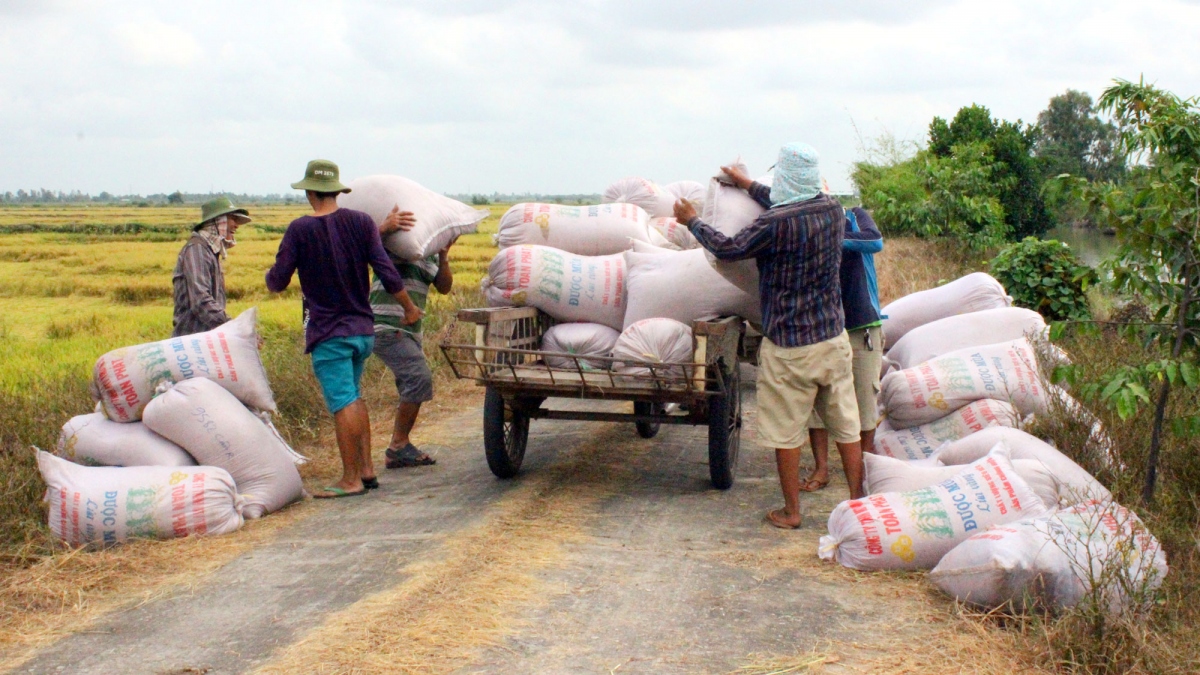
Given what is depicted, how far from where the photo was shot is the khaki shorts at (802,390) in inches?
186

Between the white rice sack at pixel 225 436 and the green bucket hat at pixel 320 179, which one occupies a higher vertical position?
the green bucket hat at pixel 320 179

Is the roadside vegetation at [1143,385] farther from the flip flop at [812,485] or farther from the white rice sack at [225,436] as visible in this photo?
the white rice sack at [225,436]

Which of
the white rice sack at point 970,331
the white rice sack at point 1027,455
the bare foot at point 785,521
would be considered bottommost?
the bare foot at point 785,521

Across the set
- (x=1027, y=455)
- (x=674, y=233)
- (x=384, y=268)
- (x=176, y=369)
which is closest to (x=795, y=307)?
(x=1027, y=455)

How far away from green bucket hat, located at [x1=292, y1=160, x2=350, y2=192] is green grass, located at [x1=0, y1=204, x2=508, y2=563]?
1.90 m

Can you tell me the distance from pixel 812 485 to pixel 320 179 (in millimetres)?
2991

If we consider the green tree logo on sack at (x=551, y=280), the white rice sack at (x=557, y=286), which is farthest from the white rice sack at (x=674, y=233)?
the green tree logo on sack at (x=551, y=280)

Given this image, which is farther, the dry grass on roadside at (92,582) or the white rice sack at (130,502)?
the white rice sack at (130,502)

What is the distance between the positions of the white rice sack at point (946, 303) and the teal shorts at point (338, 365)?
365 centimetres

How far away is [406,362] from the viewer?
19.5 feet

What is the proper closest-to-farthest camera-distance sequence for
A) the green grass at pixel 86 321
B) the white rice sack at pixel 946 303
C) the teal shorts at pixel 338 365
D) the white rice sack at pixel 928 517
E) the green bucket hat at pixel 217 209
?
the white rice sack at pixel 928 517, the teal shorts at pixel 338 365, the green grass at pixel 86 321, the green bucket hat at pixel 217 209, the white rice sack at pixel 946 303

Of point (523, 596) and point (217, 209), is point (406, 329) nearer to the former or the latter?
point (217, 209)

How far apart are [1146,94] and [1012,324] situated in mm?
1959

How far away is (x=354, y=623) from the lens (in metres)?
3.65
